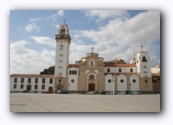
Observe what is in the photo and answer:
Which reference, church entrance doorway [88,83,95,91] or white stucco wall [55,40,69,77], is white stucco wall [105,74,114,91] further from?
white stucco wall [55,40,69,77]

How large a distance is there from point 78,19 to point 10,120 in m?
3.82

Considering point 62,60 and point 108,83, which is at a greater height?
point 62,60

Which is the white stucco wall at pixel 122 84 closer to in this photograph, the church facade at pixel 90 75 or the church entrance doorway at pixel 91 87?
the church facade at pixel 90 75

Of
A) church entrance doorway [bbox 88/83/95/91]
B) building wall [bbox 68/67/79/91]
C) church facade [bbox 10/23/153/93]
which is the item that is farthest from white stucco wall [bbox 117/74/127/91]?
building wall [bbox 68/67/79/91]

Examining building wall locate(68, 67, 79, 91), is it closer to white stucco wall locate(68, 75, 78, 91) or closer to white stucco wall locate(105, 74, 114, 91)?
white stucco wall locate(68, 75, 78, 91)

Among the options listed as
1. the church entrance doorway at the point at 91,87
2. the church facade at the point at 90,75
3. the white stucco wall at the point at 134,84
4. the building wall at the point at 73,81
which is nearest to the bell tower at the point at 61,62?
the church facade at the point at 90,75

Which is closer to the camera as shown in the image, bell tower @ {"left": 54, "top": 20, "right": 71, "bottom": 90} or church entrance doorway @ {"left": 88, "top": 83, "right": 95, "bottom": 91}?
bell tower @ {"left": 54, "top": 20, "right": 71, "bottom": 90}

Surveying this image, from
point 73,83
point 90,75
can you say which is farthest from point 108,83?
point 73,83

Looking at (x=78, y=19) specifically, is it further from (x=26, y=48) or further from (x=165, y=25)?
(x=165, y=25)

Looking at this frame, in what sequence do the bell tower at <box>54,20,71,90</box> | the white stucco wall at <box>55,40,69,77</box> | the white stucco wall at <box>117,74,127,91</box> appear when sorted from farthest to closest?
the white stucco wall at <box>55,40,69,77</box> → the bell tower at <box>54,20,71,90</box> → the white stucco wall at <box>117,74,127,91</box>

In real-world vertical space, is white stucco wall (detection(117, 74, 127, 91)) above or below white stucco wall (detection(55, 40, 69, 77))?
below

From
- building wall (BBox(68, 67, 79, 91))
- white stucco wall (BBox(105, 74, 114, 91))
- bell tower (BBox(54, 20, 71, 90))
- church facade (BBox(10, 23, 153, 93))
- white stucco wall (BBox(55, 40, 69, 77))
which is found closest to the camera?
church facade (BBox(10, 23, 153, 93))

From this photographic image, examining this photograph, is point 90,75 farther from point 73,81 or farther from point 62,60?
point 62,60
